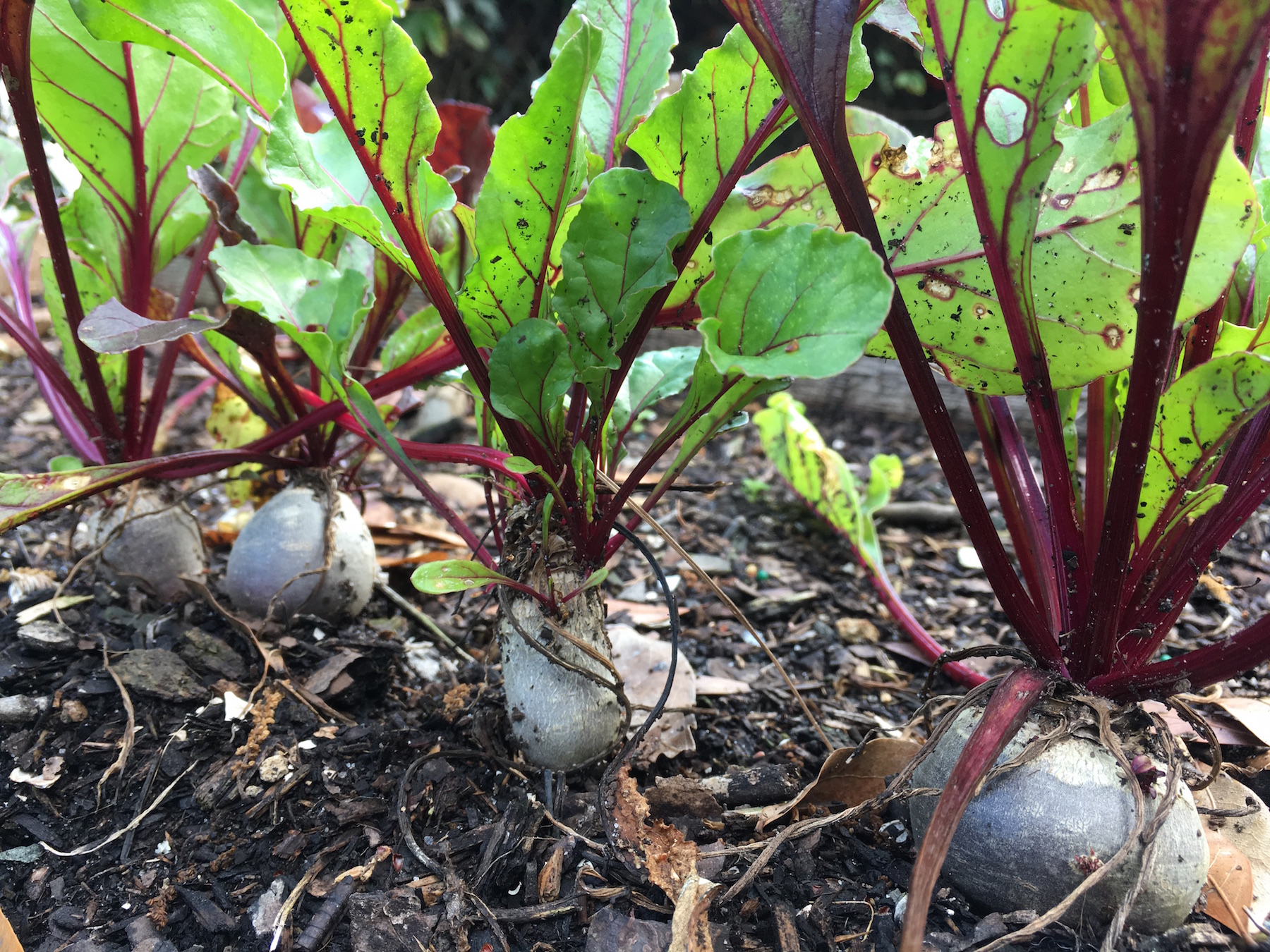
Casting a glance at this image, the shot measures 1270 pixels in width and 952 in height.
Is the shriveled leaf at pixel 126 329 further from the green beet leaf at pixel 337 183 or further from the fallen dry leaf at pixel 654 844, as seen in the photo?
the fallen dry leaf at pixel 654 844

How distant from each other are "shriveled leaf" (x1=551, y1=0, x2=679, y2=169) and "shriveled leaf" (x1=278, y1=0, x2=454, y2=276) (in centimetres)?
22

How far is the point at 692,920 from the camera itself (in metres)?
0.68

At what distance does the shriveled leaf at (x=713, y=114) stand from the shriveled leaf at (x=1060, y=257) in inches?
6.0

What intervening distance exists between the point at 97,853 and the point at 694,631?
0.85m

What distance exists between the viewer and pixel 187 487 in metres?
1.76

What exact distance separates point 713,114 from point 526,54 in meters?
3.95

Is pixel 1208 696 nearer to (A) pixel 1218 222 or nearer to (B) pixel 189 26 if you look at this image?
(A) pixel 1218 222

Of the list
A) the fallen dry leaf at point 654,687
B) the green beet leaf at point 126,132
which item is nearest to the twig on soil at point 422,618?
the fallen dry leaf at point 654,687

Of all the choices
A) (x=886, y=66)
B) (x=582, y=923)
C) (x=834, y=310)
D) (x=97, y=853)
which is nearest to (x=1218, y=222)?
(x=834, y=310)

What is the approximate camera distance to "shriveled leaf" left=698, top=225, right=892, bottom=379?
1.96 ft

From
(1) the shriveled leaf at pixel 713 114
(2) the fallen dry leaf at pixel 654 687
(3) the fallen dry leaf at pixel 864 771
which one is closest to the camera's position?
(1) the shriveled leaf at pixel 713 114

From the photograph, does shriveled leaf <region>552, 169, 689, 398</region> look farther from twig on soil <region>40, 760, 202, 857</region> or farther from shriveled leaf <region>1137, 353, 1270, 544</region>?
twig on soil <region>40, 760, 202, 857</region>

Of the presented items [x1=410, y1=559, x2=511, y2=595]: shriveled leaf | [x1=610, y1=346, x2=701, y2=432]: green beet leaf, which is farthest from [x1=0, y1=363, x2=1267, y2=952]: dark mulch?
[x1=610, y1=346, x2=701, y2=432]: green beet leaf

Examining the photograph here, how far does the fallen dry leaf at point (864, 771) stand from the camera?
862 mm
